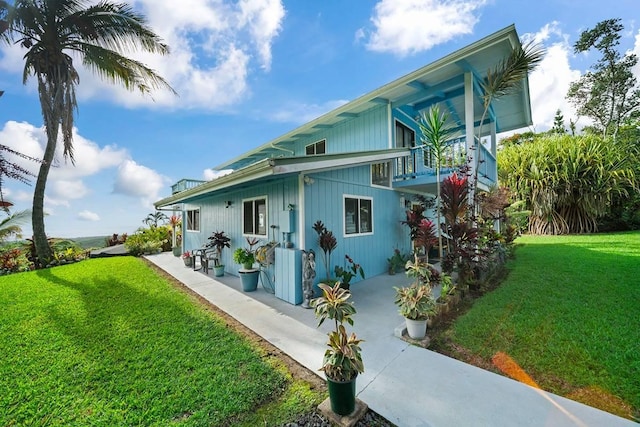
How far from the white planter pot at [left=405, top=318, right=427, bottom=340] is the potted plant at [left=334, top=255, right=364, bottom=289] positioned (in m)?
2.29

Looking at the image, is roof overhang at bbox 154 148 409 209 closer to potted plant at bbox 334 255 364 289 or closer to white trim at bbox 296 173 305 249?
white trim at bbox 296 173 305 249

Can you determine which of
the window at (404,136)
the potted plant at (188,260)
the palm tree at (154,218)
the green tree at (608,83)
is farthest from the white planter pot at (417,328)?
the green tree at (608,83)

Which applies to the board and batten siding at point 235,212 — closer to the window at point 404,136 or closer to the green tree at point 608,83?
the window at point 404,136

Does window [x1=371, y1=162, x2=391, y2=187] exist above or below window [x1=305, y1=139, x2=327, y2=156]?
below

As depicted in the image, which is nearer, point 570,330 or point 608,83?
point 570,330

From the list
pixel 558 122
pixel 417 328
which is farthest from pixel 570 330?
pixel 558 122

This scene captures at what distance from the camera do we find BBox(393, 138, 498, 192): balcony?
297 inches

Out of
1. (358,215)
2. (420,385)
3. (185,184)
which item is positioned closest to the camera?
(420,385)

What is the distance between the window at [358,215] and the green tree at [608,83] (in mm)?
21751

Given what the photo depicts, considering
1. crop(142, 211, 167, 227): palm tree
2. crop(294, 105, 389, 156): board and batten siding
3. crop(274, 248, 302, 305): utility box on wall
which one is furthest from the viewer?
crop(142, 211, 167, 227): palm tree

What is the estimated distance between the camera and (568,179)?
40.7 ft

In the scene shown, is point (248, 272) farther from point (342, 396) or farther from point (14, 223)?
point (14, 223)

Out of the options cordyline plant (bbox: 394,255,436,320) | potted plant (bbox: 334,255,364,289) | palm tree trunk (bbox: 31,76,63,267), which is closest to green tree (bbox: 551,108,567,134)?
potted plant (bbox: 334,255,364,289)

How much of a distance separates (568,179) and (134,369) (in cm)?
1758
